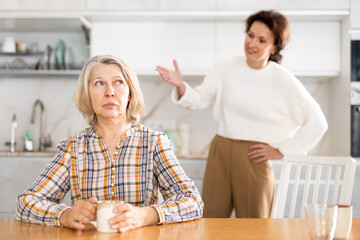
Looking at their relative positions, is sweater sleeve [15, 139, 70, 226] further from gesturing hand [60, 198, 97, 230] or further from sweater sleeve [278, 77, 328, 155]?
sweater sleeve [278, 77, 328, 155]

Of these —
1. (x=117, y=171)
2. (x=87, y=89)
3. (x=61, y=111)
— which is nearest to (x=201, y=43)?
(x=61, y=111)

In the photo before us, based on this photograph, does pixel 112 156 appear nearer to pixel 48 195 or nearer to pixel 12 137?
pixel 48 195

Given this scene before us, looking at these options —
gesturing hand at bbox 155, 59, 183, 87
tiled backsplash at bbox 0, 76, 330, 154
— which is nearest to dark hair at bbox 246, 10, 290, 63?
gesturing hand at bbox 155, 59, 183, 87

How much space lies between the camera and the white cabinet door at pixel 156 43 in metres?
3.46

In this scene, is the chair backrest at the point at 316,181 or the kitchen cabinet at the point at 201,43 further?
the kitchen cabinet at the point at 201,43

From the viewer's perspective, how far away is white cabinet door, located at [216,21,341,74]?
11.3ft

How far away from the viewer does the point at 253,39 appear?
7.94ft

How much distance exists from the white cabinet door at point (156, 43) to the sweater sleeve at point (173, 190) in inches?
75.4

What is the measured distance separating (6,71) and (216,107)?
72.7 inches

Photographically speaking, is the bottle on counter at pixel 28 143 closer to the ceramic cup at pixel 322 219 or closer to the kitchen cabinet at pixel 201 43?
the kitchen cabinet at pixel 201 43

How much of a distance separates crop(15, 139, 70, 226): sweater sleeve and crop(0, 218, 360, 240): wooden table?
3 centimetres

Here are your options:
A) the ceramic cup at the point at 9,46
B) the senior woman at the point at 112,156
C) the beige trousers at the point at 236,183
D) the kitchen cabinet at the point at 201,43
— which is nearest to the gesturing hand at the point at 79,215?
the senior woman at the point at 112,156

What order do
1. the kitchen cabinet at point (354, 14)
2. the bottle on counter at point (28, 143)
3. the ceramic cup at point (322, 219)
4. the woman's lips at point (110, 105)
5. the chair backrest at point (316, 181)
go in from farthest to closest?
the bottle on counter at point (28, 143), the kitchen cabinet at point (354, 14), the woman's lips at point (110, 105), the chair backrest at point (316, 181), the ceramic cup at point (322, 219)

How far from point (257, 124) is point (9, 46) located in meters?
2.26
